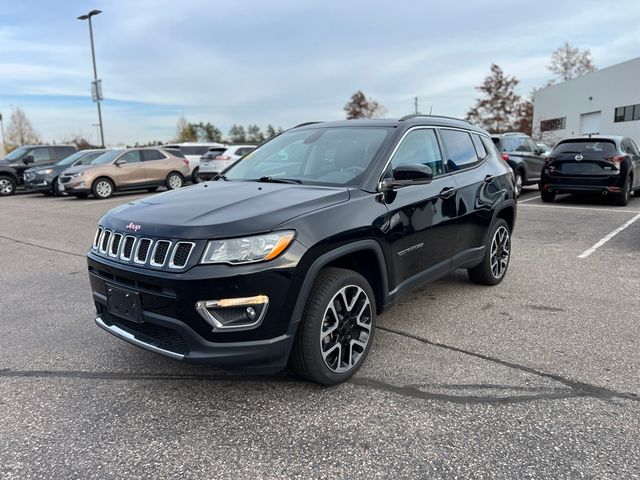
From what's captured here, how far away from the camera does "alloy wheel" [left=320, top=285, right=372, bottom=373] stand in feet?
10.2

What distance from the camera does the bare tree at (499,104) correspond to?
6216cm

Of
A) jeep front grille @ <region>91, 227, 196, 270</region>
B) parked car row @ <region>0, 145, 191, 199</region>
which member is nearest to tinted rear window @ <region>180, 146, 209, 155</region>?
parked car row @ <region>0, 145, 191, 199</region>

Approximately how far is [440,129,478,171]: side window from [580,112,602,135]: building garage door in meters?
45.0

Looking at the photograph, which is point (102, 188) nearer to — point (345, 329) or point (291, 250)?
point (345, 329)

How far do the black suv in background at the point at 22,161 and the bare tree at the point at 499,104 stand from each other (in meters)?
53.4

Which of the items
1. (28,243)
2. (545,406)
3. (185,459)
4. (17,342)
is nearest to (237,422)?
(185,459)

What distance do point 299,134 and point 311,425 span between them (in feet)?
8.78

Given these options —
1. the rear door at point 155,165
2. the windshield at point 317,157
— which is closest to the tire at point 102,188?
the rear door at point 155,165

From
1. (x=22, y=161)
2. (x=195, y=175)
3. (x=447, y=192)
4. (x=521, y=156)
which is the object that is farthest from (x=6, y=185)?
(x=447, y=192)

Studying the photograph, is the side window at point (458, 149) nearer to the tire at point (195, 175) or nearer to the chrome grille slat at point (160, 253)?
the chrome grille slat at point (160, 253)

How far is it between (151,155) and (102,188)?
2143 mm

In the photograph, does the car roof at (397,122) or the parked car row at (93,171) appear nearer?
the car roof at (397,122)

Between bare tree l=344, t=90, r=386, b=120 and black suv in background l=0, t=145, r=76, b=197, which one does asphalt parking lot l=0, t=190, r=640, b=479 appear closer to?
black suv in background l=0, t=145, r=76, b=197

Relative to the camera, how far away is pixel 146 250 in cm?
287
